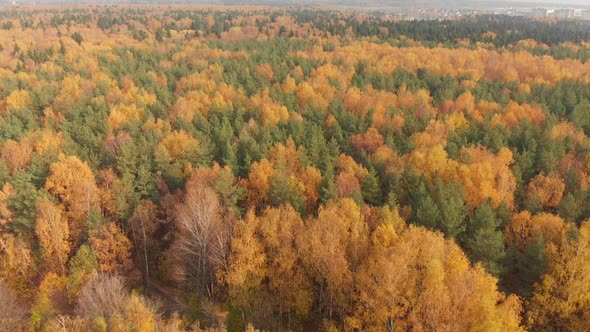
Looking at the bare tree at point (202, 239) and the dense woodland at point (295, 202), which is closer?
the dense woodland at point (295, 202)

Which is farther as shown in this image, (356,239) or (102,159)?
(102,159)

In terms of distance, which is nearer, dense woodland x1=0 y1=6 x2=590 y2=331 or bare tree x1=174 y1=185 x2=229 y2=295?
dense woodland x1=0 y1=6 x2=590 y2=331

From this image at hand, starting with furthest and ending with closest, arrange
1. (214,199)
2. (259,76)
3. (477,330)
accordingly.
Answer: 1. (259,76)
2. (214,199)
3. (477,330)

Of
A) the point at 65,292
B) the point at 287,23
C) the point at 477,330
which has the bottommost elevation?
the point at 65,292

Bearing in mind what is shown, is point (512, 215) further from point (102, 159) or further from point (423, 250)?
point (102, 159)

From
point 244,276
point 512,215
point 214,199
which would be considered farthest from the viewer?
point 512,215

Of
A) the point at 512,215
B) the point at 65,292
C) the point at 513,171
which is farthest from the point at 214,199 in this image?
the point at 513,171

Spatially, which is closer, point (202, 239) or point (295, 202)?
point (202, 239)

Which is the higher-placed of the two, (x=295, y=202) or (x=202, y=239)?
(x=295, y=202)
